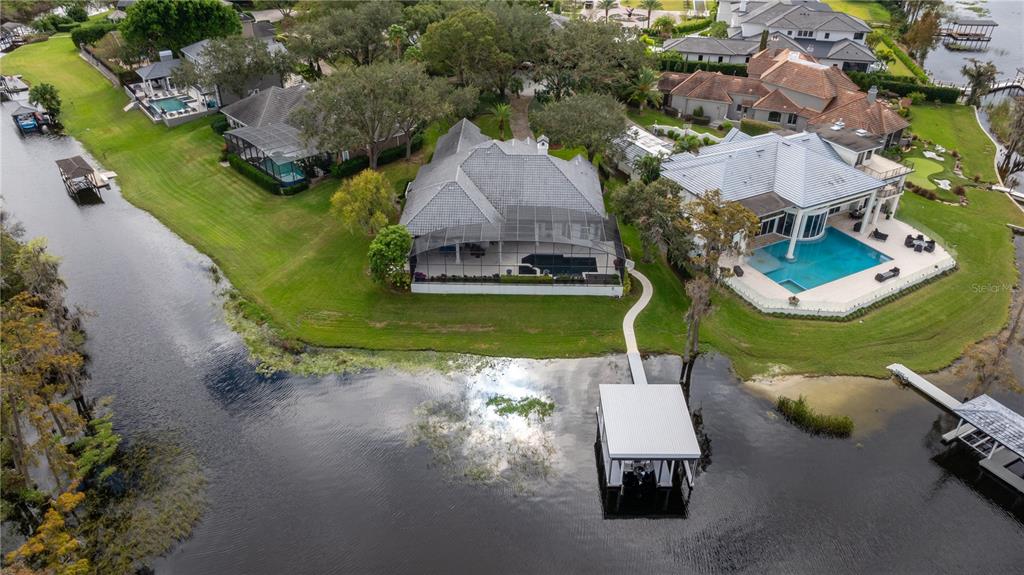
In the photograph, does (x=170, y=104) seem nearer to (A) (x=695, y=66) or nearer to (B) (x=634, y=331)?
(B) (x=634, y=331)

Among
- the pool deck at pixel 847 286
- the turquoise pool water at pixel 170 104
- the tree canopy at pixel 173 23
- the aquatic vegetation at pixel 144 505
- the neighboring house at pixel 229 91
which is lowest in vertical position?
the pool deck at pixel 847 286

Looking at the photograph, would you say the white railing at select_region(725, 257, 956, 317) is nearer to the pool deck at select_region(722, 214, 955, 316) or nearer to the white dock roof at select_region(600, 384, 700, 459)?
the pool deck at select_region(722, 214, 955, 316)

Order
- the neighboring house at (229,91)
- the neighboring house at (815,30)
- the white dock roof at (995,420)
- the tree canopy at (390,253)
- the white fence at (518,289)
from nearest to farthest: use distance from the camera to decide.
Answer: the white dock roof at (995,420), the tree canopy at (390,253), the white fence at (518,289), the neighboring house at (229,91), the neighboring house at (815,30)

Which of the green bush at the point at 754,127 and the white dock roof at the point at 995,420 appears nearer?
the white dock roof at the point at 995,420

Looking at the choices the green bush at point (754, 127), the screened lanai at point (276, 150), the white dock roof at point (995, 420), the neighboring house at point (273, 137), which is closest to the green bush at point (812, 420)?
the white dock roof at point (995, 420)

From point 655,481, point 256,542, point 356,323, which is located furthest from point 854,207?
point 256,542

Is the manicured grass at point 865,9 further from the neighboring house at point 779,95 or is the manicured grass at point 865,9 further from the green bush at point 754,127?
the green bush at point 754,127
